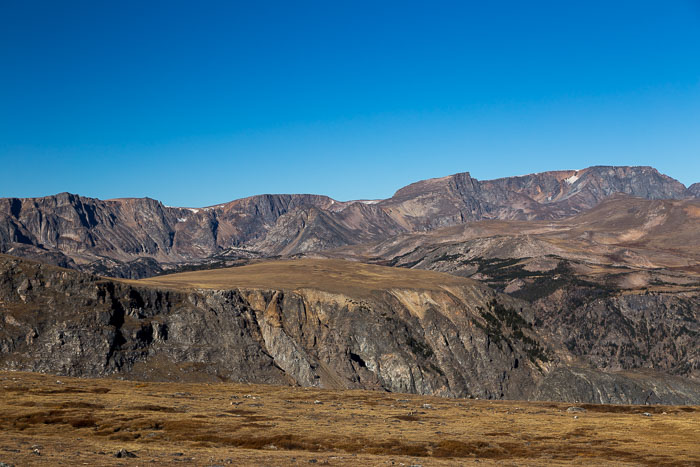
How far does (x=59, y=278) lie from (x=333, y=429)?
443ft

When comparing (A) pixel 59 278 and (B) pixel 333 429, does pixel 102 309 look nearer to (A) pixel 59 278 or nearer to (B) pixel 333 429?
(A) pixel 59 278

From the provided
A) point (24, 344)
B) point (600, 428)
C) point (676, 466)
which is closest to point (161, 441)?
point (676, 466)

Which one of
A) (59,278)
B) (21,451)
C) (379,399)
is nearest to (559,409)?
(379,399)

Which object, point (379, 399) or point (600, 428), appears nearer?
point (600, 428)

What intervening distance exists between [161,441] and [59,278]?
136339 mm

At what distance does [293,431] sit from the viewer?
8131 centimetres

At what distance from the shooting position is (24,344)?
553 feet

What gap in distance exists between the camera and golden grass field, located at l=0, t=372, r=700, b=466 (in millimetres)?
61469

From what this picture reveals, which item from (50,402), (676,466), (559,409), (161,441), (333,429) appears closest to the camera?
(676,466)

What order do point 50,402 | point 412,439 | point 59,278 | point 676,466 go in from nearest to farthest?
point 676,466
point 412,439
point 50,402
point 59,278

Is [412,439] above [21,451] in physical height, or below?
below

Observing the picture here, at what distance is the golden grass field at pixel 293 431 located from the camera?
61.5m

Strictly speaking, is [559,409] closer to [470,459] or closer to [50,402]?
[470,459]

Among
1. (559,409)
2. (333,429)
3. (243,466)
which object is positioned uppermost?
(243,466)
